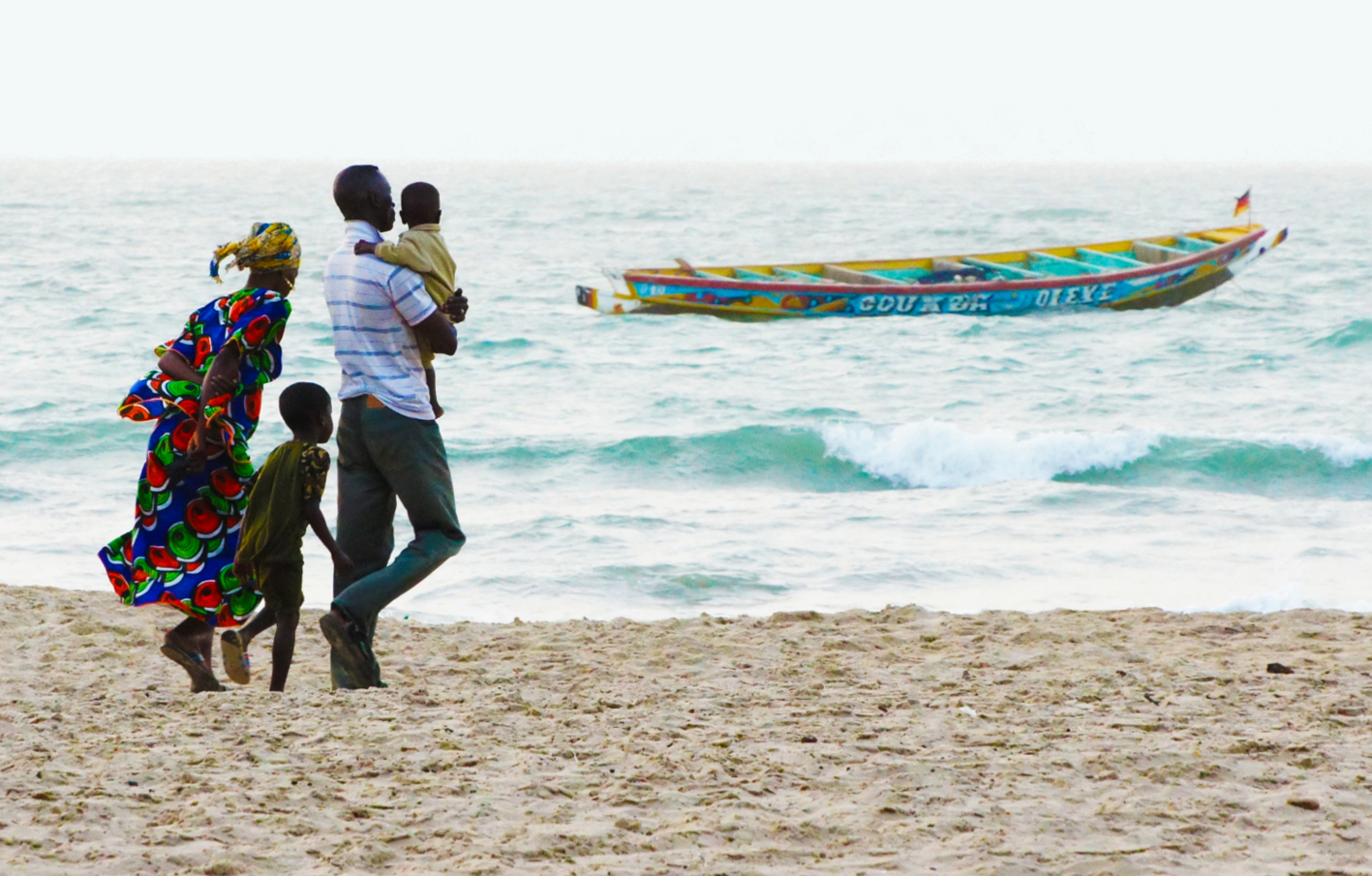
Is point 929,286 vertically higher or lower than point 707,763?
higher

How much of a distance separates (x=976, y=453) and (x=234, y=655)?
9.21 m

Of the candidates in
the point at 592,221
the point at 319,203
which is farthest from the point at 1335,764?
the point at 319,203

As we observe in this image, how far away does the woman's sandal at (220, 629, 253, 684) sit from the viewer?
4043mm

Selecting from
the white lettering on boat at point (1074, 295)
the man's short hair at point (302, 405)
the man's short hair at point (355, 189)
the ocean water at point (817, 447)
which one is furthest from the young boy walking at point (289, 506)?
the white lettering on boat at point (1074, 295)

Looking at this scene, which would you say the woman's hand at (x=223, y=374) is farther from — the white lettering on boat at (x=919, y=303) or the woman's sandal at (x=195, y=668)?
the white lettering on boat at (x=919, y=303)

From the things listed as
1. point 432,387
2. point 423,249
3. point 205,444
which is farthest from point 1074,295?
point 205,444

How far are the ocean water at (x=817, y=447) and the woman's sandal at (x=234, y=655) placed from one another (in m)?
3.28

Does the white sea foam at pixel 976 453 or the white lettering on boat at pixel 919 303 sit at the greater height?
the white lettering on boat at pixel 919 303

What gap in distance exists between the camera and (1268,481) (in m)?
11.7

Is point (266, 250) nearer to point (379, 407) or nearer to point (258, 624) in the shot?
point (379, 407)

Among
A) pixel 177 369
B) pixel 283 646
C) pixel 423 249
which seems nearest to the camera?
pixel 423 249

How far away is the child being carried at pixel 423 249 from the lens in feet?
12.1

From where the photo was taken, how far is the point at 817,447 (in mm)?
12977

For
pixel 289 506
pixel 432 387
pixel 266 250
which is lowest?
pixel 289 506
